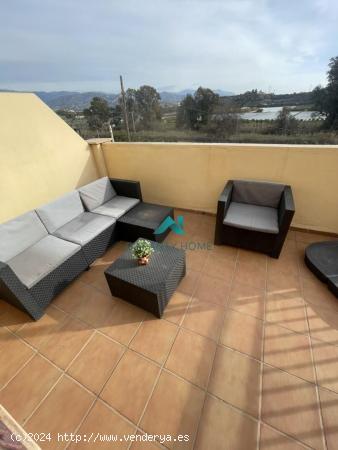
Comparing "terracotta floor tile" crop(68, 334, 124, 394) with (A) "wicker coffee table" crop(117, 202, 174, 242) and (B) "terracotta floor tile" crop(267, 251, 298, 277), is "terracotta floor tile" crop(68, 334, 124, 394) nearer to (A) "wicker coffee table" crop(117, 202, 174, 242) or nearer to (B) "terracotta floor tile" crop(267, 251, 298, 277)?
(A) "wicker coffee table" crop(117, 202, 174, 242)

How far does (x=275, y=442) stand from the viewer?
1189 millimetres

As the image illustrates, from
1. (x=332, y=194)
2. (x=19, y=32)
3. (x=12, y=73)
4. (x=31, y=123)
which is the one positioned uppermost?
(x=19, y=32)

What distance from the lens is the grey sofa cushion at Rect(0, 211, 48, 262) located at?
214 cm

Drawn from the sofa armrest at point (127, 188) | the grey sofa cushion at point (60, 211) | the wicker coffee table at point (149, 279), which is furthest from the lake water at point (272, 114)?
the wicker coffee table at point (149, 279)

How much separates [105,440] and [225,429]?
81cm

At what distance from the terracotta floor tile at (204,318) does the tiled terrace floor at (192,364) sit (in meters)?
0.01

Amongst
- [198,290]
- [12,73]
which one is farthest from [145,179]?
[12,73]

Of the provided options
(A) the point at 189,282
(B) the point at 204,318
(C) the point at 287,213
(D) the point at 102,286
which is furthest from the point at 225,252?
(D) the point at 102,286

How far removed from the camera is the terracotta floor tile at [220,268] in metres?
2.37

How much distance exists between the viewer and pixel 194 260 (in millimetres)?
2633

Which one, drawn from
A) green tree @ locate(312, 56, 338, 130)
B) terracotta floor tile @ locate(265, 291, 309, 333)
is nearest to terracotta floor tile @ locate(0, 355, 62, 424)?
terracotta floor tile @ locate(265, 291, 309, 333)


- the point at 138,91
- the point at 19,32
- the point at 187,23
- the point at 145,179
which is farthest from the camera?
A: the point at 138,91

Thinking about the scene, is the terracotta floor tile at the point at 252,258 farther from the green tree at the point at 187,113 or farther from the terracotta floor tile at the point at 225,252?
the green tree at the point at 187,113

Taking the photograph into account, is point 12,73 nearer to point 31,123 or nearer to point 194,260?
point 31,123
